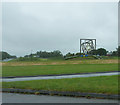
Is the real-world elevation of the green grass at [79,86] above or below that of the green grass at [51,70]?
above

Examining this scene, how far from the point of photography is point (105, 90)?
5625mm

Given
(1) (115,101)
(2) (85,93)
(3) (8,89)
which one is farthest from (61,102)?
(3) (8,89)

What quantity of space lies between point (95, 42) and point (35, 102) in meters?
25.5

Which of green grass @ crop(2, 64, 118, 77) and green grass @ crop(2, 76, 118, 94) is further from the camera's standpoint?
green grass @ crop(2, 64, 118, 77)

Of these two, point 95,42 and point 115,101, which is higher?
point 95,42

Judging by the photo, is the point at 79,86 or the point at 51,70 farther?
the point at 51,70

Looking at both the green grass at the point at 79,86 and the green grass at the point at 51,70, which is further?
the green grass at the point at 51,70

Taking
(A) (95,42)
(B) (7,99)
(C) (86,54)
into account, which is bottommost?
(B) (7,99)

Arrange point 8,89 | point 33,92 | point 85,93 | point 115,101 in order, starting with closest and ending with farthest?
point 115,101, point 85,93, point 33,92, point 8,89

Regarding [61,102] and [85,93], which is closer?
[61,102]

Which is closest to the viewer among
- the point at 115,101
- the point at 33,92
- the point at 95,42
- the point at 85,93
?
the point at 115,101

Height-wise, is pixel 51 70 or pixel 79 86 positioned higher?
pixel 79 86

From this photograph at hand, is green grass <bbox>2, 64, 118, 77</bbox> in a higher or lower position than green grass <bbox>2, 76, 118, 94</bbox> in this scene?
lower

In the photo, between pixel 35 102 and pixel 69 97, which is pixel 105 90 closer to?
pixel 69 97
